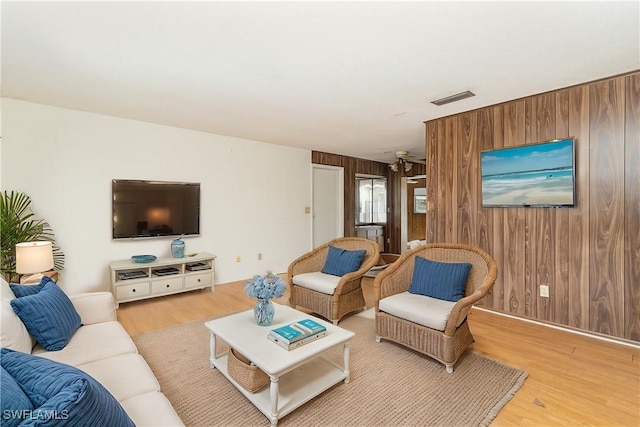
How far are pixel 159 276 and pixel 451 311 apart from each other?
3.31 metres

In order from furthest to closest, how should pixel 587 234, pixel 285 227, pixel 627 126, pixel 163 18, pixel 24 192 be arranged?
pixel 285 227 → pixel 24 192 → pixel 587 234 → pixel 627 126 → pixel 163 18

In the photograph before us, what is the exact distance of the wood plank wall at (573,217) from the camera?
8.33ft

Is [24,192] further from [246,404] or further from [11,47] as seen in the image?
[246,404]

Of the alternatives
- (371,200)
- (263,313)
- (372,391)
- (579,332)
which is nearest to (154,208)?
(263,313)

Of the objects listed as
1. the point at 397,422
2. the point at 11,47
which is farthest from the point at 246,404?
the point at 11,47

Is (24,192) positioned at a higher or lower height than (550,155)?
lower

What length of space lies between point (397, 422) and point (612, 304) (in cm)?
238

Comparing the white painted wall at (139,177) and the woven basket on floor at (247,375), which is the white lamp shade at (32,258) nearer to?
the white painted wall at (139,177)

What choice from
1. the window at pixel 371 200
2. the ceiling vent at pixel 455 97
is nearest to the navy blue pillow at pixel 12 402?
the ceiling vent at pixel 455 97

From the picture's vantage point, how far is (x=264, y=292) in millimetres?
2008

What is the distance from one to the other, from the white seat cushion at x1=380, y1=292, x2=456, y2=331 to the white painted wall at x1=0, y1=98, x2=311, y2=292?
2.98 meters

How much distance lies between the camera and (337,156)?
620 centimetres

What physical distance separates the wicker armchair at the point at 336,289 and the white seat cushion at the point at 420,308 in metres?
0.51

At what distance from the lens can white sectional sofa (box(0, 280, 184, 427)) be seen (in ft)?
4.00
